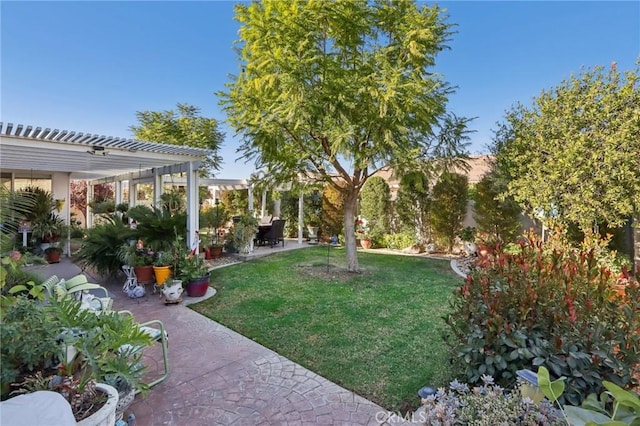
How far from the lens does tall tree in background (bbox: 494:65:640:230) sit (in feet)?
20.3

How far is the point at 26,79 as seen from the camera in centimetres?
562

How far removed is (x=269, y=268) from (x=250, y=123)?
3946mm

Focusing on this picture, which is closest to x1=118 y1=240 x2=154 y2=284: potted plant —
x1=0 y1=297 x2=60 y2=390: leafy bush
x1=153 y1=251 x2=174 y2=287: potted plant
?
x1=153 y1=251 x2=174 y2=287: potted plant

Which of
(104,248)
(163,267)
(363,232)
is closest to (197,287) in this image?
(163,267)

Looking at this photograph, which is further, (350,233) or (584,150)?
(350,233)

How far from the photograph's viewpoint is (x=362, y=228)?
520 inches

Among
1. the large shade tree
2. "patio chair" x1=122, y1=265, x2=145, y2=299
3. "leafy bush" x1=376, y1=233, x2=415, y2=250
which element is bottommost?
"patio chair" x1=122, y1=265, x2=145, y2=299

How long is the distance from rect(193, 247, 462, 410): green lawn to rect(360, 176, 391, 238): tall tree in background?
12.5ft

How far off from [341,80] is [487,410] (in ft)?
19.2

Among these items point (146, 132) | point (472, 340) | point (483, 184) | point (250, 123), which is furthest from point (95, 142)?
point (483, 184)

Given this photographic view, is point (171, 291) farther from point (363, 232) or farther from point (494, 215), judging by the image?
point (494, 215)

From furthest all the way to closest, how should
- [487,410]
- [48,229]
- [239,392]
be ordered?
[48,229]
[239,392]
[487,410]

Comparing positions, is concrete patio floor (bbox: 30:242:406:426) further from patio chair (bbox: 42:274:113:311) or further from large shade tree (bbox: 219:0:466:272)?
large shade tree (bbox: 219:0:466:272)

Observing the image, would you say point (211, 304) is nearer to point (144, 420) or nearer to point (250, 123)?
point (144, 420)
